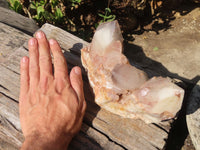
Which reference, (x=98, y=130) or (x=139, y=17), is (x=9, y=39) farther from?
(x=139, y=17)

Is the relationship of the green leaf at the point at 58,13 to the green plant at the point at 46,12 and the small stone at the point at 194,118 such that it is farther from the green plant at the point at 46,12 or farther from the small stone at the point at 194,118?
the small stone at the point at 194,118

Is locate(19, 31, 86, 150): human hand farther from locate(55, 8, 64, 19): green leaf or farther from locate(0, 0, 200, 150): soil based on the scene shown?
locate(0, 0, 200, 150): soil

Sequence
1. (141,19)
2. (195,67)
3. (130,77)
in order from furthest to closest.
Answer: (141,19) → (195,67) → (130,77)

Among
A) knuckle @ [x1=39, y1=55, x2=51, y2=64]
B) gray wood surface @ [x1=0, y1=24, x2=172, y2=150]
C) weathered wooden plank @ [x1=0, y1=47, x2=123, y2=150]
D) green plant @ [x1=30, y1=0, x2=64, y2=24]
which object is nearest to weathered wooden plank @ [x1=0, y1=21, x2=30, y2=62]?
weathered wooden plank @ [x1=0, y1=47, x2=123, y2=150]

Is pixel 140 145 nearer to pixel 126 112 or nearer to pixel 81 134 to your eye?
pixel 126 112

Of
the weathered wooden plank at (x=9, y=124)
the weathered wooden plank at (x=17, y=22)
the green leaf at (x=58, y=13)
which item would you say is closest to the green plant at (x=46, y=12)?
the green leaf at (x=58, y=13)

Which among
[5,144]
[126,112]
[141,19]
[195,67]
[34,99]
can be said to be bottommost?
[195,67]

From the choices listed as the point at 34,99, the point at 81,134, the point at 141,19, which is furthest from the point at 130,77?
the point at 141,19
